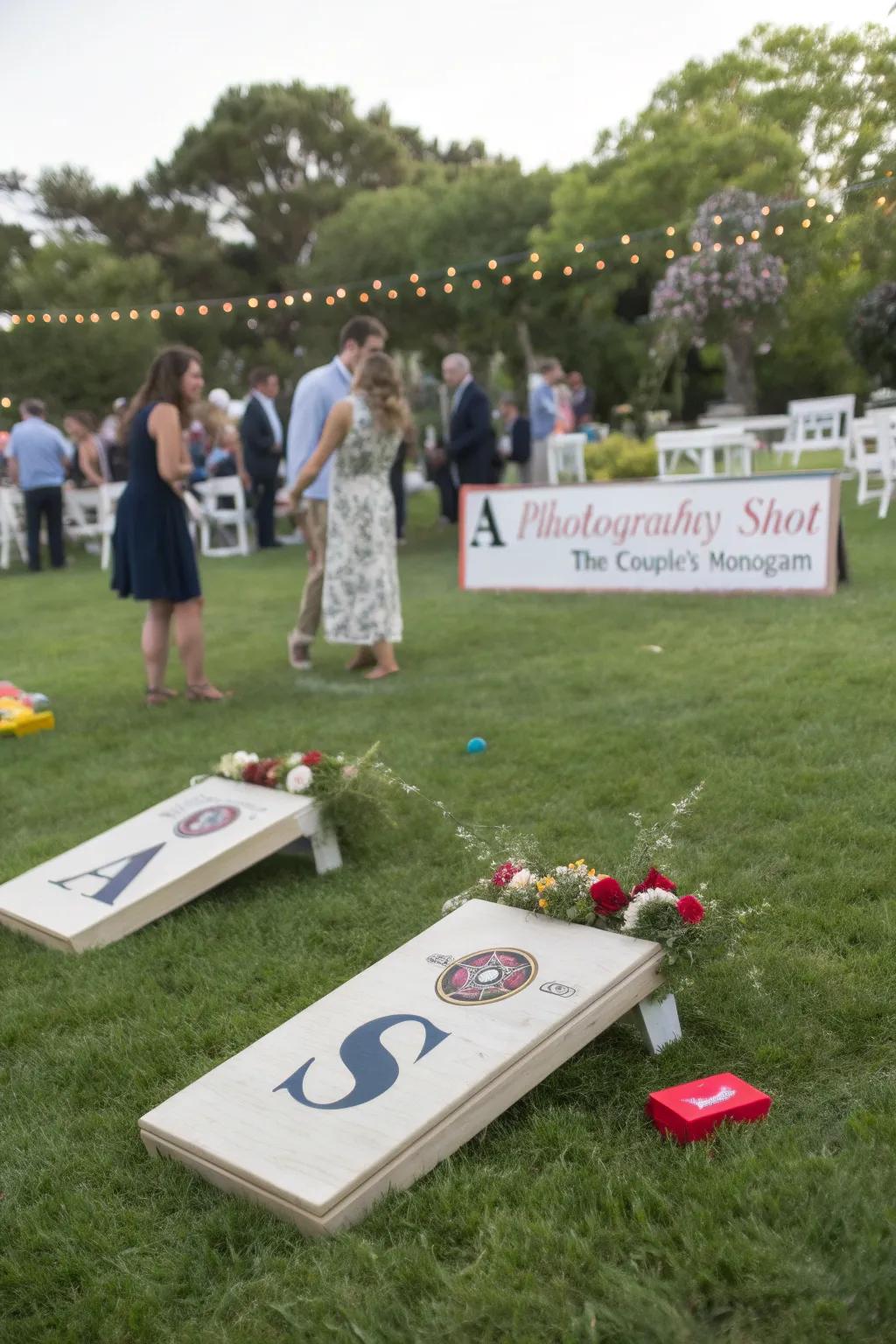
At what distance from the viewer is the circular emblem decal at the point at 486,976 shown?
264 centimetres

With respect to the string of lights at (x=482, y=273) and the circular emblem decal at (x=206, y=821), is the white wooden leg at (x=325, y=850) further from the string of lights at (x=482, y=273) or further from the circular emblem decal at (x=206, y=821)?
the string of lights at (x=482, y=273)

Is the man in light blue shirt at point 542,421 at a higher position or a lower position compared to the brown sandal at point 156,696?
higher

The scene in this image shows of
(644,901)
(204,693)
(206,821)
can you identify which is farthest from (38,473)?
(644,901)

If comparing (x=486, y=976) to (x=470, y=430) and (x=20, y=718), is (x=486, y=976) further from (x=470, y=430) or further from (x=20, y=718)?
(x=470, y=430)

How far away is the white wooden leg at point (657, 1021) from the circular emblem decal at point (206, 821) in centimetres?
180

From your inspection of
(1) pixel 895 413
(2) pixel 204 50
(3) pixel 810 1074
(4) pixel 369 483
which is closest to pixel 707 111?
(2) pixel 204 50

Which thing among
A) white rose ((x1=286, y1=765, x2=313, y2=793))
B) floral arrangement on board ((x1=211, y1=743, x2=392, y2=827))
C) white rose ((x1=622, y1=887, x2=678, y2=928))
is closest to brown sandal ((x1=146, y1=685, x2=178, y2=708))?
floral arrangement on board ((x1=211, y1=743, x2=392, y2=827))

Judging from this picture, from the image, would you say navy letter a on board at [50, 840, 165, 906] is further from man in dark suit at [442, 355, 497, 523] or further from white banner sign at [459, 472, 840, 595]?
man in dark suit at [442, 355, 497, 523]

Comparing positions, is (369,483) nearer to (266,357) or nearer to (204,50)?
(204,50)

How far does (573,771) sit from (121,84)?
26.9 meters

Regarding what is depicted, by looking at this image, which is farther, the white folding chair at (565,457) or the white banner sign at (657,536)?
the white folding chair at (565,457)

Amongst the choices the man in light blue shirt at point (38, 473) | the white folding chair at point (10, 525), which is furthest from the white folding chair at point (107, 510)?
the white folding chair at point (10, 525)

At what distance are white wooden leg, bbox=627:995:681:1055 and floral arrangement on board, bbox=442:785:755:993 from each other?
0.22ft

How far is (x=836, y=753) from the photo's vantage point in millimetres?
4469
